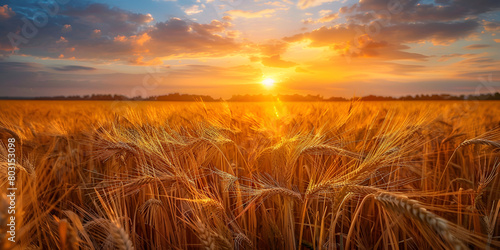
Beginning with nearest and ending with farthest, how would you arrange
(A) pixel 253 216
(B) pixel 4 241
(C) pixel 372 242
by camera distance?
(B) pixel 4 241 < (A) pixel 253 216 < (C) pixel 372 242

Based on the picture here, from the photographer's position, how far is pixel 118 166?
2225 mm

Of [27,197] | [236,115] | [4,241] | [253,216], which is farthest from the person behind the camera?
[236,115]

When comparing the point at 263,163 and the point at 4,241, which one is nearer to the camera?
the point at 4,241

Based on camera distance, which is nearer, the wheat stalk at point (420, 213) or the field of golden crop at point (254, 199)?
the wheat stalk at point (420, 213)

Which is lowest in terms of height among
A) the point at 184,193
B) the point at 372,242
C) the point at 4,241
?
the point at 372,242

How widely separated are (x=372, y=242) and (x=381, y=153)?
0.95 m

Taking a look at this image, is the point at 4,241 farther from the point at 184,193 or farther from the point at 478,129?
the point at 478,129

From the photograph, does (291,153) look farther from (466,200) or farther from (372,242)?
(466,200)

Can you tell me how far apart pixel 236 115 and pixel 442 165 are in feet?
7.28

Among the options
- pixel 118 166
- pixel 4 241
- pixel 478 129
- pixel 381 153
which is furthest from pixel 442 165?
pixel 4 241

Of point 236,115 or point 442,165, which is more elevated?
point 236,115

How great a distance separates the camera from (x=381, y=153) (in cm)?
118

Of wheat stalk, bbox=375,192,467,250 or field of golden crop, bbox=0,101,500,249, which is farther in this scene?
field of golden crop, bbox=0,101,500,249

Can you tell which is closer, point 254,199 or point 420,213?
point 420,213
